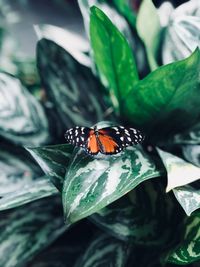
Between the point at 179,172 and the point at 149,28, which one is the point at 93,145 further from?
the point at 149,28

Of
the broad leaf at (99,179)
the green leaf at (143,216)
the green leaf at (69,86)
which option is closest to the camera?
the broad leaf at (99,179)

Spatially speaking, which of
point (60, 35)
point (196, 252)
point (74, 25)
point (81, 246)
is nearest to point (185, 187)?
point (196, 252)

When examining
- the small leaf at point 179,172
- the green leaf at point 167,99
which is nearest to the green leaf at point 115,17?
the green leaf at point 167,99

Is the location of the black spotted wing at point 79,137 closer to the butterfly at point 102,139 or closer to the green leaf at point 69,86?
the butterfly at point 102,139

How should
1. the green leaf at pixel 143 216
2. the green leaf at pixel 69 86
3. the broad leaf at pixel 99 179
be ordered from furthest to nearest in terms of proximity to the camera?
the green leaf at pixel 69 86, the green leaf at pixel 143 216, the broad leaf at pixel 99 179

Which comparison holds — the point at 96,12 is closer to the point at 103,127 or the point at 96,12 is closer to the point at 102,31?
the point at 102,31

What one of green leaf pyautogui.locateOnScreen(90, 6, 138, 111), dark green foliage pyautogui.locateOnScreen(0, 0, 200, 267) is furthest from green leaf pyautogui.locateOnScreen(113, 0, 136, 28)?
green leaf pyautogui.locateOnScreen(90, 6, 138, 111)
